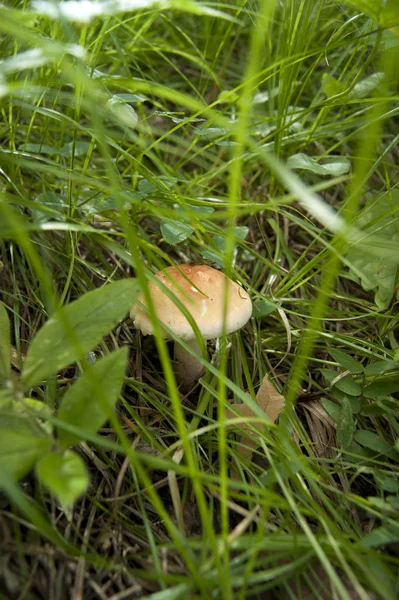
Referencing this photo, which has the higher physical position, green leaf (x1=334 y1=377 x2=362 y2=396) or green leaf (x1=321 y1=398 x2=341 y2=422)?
green leaf (x1=334 y1=377 x2=362 y2=396)

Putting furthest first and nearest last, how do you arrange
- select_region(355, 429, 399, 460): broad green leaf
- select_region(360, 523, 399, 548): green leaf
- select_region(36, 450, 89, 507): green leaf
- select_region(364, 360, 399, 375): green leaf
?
1. select_region(364, 360, 399, 375): green leaf
2. select_region(355, 429, 399, 460): broad green leaf
3. select_region(360, 523, 399, 548): green leaf
4. select_region(36, 450, 89, 507): green leaf

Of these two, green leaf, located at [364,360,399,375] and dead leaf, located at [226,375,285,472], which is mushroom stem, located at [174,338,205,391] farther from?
green leaf, located at [364,360,399,375]

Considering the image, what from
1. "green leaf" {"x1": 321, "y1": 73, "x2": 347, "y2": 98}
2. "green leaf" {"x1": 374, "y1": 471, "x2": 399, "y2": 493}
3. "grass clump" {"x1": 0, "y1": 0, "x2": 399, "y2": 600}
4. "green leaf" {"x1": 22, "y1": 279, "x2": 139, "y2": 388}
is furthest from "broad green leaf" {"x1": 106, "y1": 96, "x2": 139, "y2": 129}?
"green leaf" {"x1": 374, "y1": 471, "x2": 399, "y2": 493}

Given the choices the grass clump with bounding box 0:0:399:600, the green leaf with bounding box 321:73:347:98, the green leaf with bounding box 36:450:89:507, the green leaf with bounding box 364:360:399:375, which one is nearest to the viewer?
the green leaf with bounding box 36:450:89:507

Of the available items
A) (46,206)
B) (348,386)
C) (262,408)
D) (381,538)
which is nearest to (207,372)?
(262,408)

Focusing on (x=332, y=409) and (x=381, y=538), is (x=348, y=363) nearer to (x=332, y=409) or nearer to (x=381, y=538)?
(x=332, y=409)

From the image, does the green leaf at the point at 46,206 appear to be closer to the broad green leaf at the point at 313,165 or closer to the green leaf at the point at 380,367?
the broad green leaf at the point at 313,165

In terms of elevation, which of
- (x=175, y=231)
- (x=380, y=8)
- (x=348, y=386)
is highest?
(x=380, y=8)
